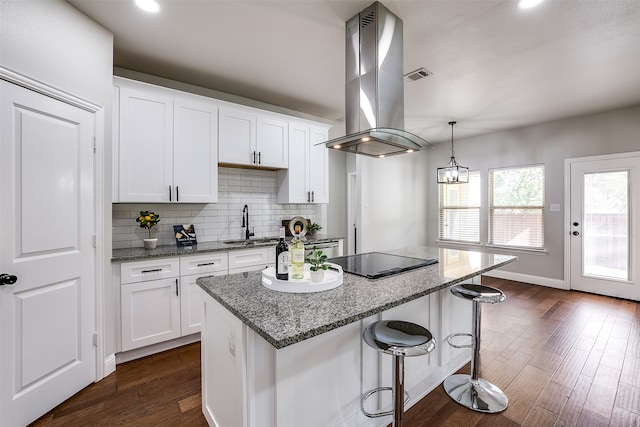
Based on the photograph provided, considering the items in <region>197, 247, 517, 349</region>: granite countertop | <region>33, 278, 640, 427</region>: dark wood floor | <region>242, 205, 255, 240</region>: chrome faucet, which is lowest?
<region>33, 278, 640, 427</region>: dark wood floor

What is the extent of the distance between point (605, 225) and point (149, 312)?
6024 mm

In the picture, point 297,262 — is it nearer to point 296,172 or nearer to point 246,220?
point 246,220

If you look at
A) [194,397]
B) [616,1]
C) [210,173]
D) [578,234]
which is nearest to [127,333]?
[194,397]

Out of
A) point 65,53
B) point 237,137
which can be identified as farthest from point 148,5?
point 237,137

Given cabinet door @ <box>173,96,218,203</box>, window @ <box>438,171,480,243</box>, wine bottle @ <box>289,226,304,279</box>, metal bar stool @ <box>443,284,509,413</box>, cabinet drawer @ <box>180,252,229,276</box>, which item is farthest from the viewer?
window @ <box>438,171,480,243</box>

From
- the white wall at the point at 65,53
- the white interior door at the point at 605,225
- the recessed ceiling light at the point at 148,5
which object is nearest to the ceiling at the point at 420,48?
the recessed ceiling light at the point at 148,5

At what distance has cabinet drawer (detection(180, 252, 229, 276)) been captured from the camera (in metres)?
2.68

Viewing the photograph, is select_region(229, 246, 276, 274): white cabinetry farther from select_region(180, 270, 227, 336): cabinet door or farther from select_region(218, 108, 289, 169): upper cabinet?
select_region(218, 108, 289, 169): upper cabinet

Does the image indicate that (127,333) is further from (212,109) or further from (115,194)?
(212,109)

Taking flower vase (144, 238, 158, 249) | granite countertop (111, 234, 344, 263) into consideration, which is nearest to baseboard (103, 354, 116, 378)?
granite countertop (111, 234, 344, 263)

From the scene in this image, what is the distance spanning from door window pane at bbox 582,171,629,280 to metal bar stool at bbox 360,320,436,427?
15.0ft

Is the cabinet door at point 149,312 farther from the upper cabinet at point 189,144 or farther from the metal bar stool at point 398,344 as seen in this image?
the metal bar stool at point 398,344

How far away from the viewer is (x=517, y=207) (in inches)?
200

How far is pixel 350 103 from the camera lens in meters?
2.18
